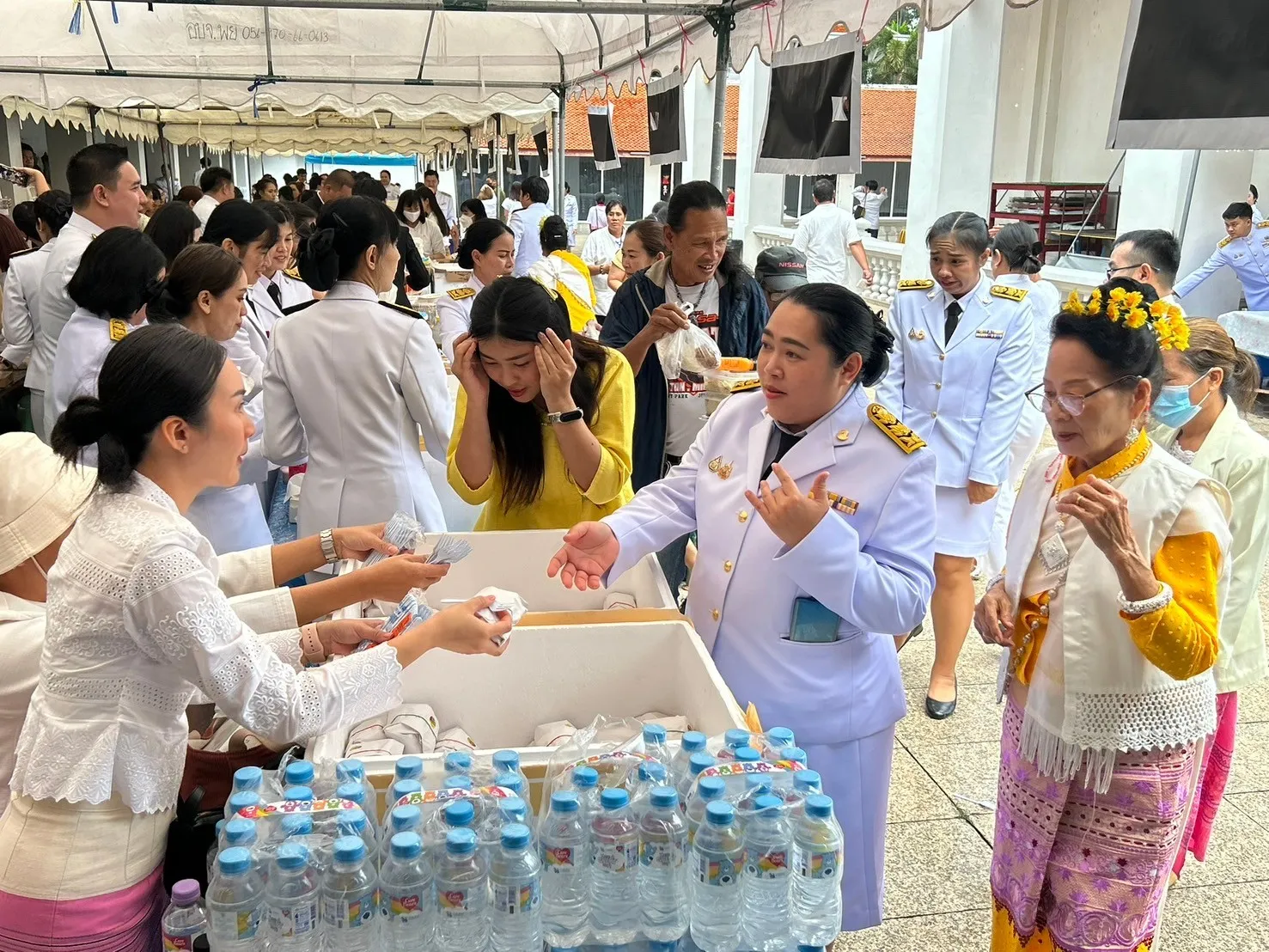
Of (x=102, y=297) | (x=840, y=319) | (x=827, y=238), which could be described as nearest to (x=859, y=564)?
(x=840, y=319)

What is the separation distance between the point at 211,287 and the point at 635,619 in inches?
78.9

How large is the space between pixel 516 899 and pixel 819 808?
427 millimetres

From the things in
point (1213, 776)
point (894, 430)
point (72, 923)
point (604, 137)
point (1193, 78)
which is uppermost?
point (604, 137)

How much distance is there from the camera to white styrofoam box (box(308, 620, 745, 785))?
85.2 inches

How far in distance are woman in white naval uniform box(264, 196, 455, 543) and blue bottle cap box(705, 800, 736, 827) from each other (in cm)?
193

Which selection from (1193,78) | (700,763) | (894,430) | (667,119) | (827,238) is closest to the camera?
(700,763)

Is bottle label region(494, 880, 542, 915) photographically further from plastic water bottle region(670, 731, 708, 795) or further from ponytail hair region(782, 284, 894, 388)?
ponytail hair region(782, 284, 894, 388)

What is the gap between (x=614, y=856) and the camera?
1.40 meters

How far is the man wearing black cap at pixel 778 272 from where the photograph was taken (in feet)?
14.9

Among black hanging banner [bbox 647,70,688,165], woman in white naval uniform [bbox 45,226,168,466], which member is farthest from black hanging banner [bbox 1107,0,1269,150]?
black hanging banner [bbox 647,70,688,165]

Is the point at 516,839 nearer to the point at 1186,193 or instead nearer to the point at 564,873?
the point at 564,873

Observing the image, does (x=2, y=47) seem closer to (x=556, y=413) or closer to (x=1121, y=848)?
(x=556, y=413)

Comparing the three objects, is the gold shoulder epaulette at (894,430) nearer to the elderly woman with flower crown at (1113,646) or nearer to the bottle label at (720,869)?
the elderly woman with flower crown at (1113,646)

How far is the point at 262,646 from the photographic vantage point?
63.2 inches
